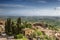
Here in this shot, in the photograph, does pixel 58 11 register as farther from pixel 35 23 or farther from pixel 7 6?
pixel 7 6

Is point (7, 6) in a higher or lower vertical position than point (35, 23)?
higher

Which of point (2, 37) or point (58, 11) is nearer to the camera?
point (2, 37)

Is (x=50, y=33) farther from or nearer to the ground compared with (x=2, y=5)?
nearer to the ground

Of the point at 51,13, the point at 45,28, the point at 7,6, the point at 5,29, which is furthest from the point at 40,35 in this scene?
the point at 7,6

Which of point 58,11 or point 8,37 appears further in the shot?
point 58,11

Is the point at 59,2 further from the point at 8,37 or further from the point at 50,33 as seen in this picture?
the point at 8,37

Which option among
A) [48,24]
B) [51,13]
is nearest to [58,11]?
[51,13]

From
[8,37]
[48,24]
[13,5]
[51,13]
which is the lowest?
[8,37]

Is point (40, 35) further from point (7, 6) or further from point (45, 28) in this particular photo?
point (7, 6)
